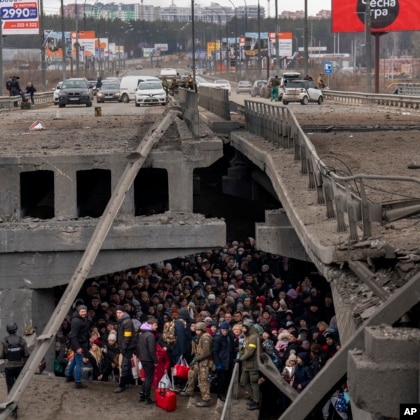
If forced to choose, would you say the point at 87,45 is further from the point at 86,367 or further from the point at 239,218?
the point at 86,367

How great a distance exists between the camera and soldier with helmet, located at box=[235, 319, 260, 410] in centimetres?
1545

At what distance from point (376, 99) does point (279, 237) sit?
37876 mm

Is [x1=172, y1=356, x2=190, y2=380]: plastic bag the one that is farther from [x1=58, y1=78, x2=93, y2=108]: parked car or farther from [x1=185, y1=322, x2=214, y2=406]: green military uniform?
[x1=58, y1=78, x2=93, y2=108]: parked car

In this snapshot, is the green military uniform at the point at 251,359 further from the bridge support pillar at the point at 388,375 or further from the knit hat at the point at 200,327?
the bridge support pillar at the point at 388,375

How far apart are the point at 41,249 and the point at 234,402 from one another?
24.3ft

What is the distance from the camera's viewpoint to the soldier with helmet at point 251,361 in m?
15.4

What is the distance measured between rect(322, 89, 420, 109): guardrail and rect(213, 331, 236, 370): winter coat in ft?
106

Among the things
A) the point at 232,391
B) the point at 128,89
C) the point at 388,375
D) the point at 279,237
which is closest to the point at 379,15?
the point at 128,89

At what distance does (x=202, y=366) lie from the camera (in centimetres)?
1669

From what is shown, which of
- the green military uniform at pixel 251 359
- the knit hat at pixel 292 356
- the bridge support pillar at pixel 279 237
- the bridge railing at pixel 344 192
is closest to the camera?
the bridge railing at pixel 344 192

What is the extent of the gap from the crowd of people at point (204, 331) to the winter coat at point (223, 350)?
0.01 meters

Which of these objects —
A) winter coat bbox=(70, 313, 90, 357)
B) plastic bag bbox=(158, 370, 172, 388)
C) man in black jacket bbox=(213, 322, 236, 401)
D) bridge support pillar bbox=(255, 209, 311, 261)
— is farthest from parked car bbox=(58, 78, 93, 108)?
man in black jacket bbox=(213, 322, 236, 401)

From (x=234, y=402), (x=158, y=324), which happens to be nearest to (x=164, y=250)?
(x=158, y=324)

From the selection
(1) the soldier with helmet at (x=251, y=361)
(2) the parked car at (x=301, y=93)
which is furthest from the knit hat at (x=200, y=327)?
(2) the parked car at (x=301, y=93)
